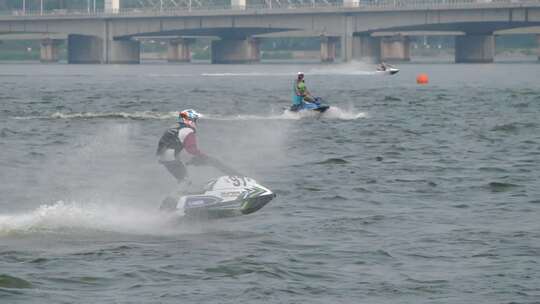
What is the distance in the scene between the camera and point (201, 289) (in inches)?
674

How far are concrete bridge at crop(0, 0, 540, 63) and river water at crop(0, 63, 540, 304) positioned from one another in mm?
86079

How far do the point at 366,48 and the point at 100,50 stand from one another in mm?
36396

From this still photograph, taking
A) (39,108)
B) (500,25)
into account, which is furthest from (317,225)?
(500,25)

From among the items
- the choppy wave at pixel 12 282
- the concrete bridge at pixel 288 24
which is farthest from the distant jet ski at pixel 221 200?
the concrete bridge at pixel 288 24

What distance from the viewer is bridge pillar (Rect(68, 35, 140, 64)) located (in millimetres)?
167500

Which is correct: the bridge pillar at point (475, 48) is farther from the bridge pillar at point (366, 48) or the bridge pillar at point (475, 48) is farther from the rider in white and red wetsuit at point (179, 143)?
the rider in white and red wetsuit at point (179, 143)

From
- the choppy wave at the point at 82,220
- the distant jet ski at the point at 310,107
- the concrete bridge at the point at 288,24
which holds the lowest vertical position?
the choppy wave at the point at 82,220

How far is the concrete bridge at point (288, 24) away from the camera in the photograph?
137500 mm

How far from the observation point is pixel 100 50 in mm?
170375

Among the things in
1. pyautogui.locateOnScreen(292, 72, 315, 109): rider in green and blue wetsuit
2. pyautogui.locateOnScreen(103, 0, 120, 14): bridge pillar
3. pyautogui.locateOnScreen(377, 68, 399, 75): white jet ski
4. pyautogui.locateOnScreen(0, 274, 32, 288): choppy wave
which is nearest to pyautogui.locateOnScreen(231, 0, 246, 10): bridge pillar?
pyautogui.locateOnScreen(103, 0, 120, 14): bridge pillar

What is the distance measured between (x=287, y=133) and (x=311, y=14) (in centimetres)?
10329

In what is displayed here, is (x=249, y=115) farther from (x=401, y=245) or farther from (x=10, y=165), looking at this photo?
(x=401, y=245)

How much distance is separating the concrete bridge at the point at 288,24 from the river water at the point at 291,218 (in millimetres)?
86079

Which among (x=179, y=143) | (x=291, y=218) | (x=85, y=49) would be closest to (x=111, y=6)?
(x=85, y=49)
